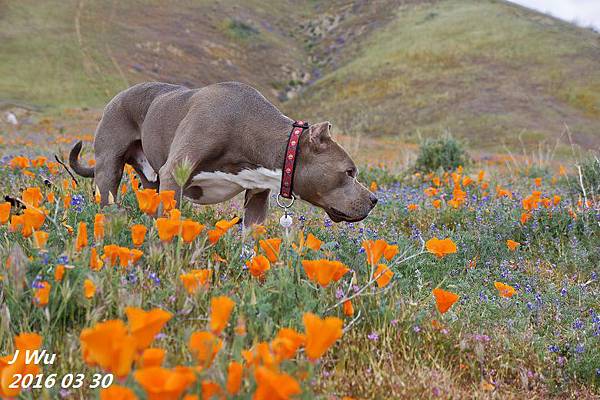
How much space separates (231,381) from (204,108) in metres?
3.03

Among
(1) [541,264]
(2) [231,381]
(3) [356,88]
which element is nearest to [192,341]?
(2) [231,381]

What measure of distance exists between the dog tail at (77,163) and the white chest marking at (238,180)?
1.55 metres

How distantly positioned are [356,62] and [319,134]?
44267 mm

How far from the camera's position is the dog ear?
12.6 ft

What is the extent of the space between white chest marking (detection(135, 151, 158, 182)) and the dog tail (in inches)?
20.1

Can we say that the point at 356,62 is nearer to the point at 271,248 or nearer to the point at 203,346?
the point at 271,248

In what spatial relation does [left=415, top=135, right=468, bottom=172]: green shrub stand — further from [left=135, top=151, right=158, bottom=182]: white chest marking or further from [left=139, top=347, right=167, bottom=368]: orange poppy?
[left=139, top=347, right=167, bottom=368]: orange poppy

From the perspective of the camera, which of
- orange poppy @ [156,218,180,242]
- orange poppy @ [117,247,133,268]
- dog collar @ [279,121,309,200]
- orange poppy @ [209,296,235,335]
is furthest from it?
dog collar @ [279,121,309,200]

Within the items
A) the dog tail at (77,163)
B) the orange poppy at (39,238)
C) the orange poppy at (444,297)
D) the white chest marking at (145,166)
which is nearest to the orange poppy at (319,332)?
the orange poppy at (444,297)

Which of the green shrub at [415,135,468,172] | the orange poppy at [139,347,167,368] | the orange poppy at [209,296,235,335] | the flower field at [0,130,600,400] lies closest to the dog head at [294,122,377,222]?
the flower field at [0,130,600,400]

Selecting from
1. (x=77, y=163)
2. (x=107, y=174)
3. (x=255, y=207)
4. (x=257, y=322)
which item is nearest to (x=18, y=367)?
(x=257, y=322)

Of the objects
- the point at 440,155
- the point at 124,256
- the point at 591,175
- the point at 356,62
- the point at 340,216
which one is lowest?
the point at 356,62

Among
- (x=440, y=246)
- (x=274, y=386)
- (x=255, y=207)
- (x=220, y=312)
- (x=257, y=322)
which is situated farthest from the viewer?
(x=255, y=207)

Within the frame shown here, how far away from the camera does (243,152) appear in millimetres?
4078
